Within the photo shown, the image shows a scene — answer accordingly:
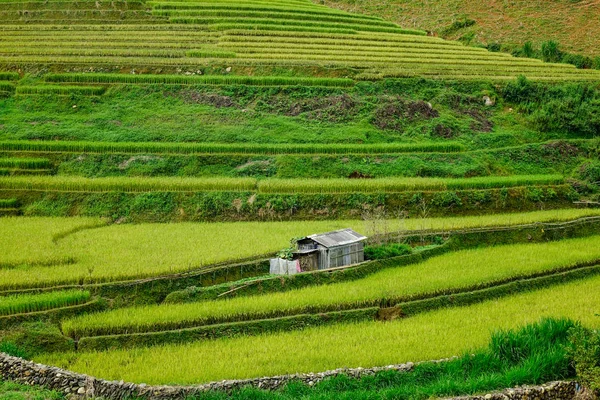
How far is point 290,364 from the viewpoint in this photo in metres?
10.2

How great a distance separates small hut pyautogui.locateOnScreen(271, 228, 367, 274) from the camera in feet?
47.3

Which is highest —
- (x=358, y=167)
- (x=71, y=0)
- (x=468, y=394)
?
(x=71, y=0)

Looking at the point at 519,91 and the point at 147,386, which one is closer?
the point at 147,386

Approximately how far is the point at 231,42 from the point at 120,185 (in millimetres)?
13761

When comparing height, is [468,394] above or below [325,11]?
below

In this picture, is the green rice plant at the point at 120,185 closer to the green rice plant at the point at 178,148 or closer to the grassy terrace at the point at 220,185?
the grassy terrace at the point at 220,185

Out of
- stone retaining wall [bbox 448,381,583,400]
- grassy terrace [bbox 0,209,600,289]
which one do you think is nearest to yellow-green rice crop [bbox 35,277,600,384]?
stone retaining wall [bbox 448,381,583,400]

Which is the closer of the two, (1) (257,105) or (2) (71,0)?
(1) (257,105)

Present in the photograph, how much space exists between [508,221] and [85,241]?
38.8 ft

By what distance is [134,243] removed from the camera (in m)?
16.0

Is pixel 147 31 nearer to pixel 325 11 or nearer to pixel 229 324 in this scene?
pixel 325 11

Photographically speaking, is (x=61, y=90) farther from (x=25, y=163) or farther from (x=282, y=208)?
(x=282, y=208)

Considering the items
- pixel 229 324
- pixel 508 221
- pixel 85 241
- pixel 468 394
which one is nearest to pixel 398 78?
pixel 508 221

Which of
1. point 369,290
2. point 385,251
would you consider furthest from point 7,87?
point 369,290
